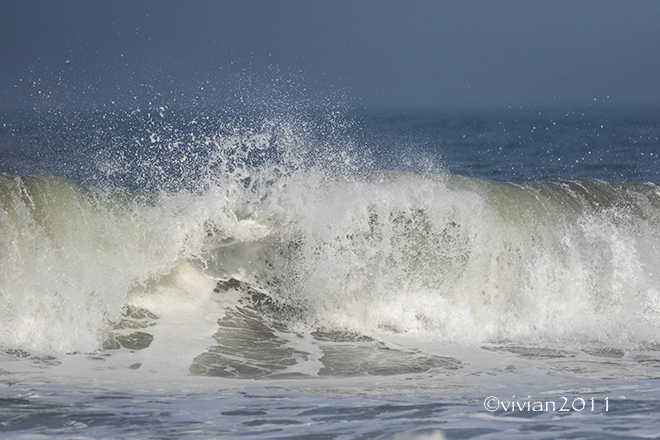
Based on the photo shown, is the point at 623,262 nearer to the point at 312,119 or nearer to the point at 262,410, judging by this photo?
the point at 262,410

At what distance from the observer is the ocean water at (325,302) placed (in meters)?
4.09

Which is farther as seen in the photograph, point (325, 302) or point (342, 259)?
point (342, 259)

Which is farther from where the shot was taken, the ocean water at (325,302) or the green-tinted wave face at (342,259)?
the green-tinted wave face at (342,259)

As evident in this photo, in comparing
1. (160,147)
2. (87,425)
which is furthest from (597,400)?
(160,147)

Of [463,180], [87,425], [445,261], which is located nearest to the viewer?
[87,425]

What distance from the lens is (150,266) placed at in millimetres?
6637

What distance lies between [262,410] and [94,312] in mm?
2489

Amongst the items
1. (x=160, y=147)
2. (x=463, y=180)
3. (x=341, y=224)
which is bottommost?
(x=341, y=224)

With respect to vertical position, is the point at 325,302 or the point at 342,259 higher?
the point at 342,259

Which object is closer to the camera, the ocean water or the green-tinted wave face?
the ocean water

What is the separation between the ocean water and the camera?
409 cm

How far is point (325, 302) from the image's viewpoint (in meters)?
6.73

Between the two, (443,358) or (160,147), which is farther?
(160,147)

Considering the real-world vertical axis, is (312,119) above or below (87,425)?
above
